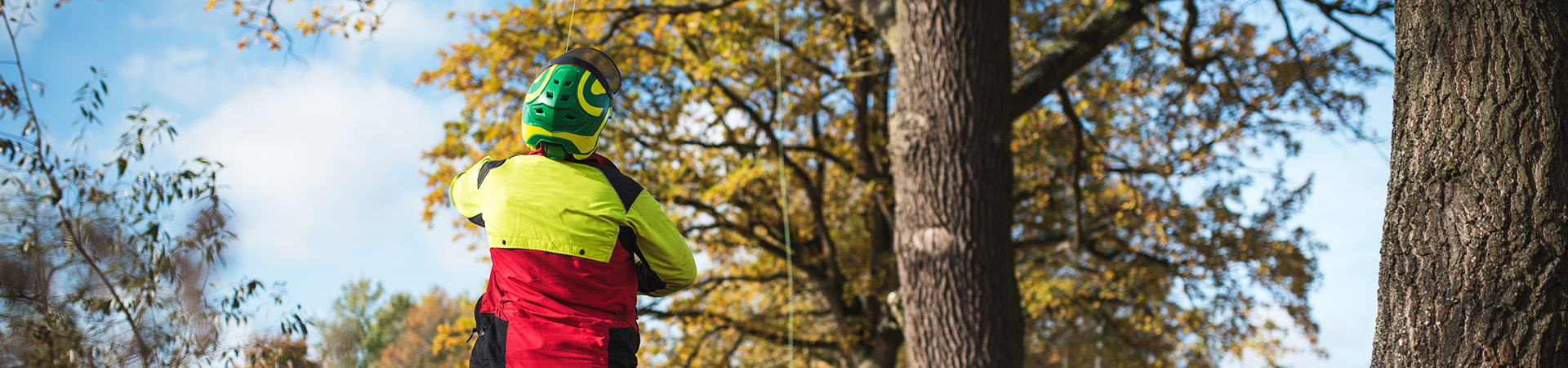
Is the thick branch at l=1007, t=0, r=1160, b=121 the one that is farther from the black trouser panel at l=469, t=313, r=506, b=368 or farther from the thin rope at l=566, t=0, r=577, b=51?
the black trouser panel at l=469, t=313, r=506, b=368

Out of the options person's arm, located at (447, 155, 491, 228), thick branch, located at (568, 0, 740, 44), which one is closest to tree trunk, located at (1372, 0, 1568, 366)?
person's arm, located at (447, 155, 491, 228)

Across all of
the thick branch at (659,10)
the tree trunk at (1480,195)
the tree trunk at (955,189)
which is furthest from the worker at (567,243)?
the thick branch at (659,10)

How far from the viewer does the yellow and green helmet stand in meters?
2.03

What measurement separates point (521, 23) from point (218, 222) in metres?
3.93

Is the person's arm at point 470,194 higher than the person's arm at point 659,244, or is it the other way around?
the person's arm at point 470,194

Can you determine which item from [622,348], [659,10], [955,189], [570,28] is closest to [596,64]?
[570,28]

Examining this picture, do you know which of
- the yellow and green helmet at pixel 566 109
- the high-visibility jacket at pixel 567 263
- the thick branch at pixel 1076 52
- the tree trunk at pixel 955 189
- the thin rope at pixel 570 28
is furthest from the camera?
the thick branch at pixel 1076 52

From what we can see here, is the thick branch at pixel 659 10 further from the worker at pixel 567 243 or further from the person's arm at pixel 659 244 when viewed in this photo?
the person's arm at pixel 659 244

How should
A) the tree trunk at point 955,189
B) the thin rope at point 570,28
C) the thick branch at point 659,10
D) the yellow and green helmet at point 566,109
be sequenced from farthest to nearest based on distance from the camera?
the thick branch at point 659,10 < the tree trunk at point 955,189 < the thin rope at point 570,28 < the yellow and green helmet at point 566,109

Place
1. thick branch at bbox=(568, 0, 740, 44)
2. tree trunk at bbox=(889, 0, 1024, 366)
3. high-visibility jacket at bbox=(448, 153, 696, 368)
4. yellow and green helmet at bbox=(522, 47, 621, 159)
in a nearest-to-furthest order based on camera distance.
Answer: high-visibility jacket at bbox=(448, 153, 696, 368), yellow and green helmet at bbox=(522, 47, 621, 159), tree trunk at bbox=(889, 0, 1024, 366), thick branch at bbox=(568, 0, 740, 44)

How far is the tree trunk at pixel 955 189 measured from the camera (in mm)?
4383

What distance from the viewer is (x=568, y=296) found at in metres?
1.92

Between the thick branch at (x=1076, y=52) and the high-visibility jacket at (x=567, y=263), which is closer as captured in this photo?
the high-visibility jacket at (x=567, y=263)

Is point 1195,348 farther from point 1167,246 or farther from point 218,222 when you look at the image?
point 218,222
